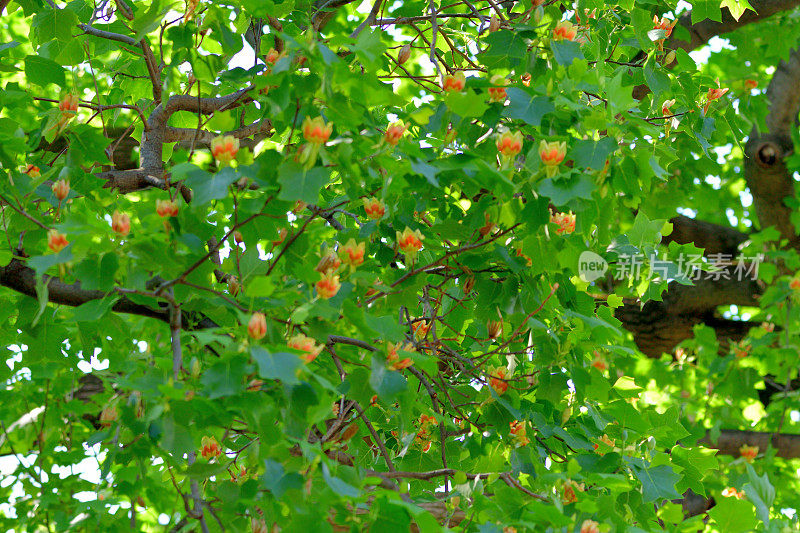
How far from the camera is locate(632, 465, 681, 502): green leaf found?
1897mm

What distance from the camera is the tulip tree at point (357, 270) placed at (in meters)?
1.51

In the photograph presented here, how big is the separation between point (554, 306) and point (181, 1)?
1286 mm

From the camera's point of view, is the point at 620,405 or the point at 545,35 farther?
the point at 620,405

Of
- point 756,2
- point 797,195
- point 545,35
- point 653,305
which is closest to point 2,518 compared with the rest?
point 545,35

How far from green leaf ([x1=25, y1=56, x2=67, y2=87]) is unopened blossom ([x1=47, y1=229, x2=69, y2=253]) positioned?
892 mm

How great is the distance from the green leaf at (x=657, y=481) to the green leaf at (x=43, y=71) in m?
1.95

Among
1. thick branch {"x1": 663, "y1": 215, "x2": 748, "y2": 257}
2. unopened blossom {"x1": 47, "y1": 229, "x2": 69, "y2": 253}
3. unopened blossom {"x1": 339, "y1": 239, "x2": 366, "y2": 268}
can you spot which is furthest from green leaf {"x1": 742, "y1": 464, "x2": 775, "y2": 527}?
thick branch {"x1": 663, "y1": 215, "x2": 748, "y2": 257}

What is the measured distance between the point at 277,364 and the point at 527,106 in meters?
0.89

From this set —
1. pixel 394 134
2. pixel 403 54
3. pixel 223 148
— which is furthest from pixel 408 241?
pixel 403 54

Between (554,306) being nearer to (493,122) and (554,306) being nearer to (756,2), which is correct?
(493,122)

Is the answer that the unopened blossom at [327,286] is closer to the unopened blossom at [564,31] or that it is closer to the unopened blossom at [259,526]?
the unopened blossom at [259,526]

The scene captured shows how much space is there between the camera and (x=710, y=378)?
485 cm

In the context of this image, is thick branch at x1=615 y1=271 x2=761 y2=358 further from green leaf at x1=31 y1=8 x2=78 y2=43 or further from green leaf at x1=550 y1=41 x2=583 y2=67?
green leaf at x1=31 y1=8 x2=78 y2=43

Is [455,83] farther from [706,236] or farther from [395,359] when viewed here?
[706,236]
